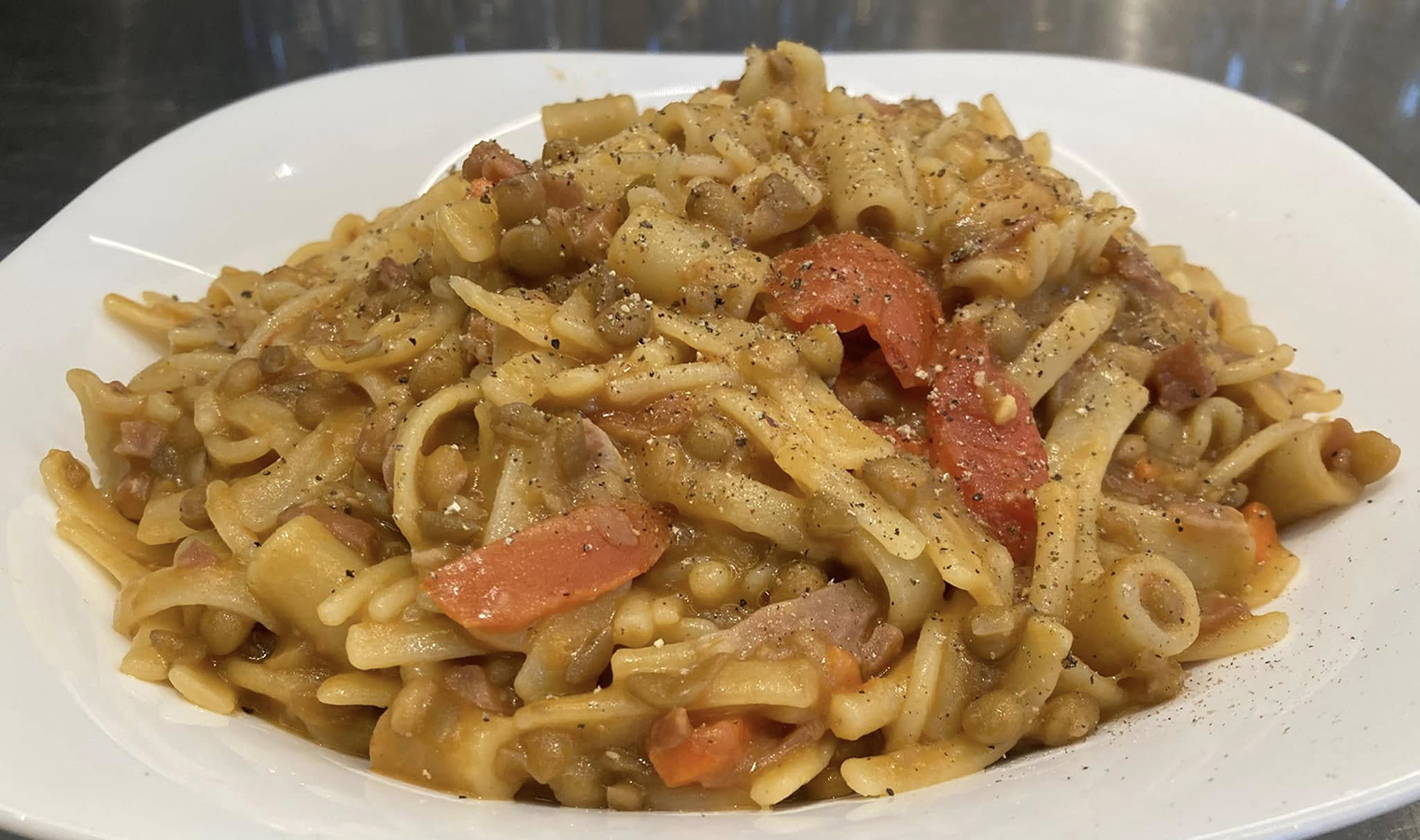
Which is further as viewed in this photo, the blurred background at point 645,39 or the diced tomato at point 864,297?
the blurred background at point 645,39

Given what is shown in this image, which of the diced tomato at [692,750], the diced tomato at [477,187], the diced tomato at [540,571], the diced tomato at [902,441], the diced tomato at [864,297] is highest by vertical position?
the diced tomato at [477,187]

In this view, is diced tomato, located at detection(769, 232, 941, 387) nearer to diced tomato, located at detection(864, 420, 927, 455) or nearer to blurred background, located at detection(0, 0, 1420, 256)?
diced tomato, located at detection(864, 420, 927, 455)

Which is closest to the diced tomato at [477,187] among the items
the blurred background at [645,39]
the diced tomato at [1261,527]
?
the diced tomato at [1261,527]

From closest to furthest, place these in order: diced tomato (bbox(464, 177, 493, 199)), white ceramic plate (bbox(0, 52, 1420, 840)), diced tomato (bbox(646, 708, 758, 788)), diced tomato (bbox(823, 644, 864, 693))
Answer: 1. white ceramic plate (bbox(0, 52, 1420, 840))
2. diced tomato (bbox(646, 708, 758, 788))
3. diced tomato (bbox(823, 644, 864, 693))
4. diced tomato (bbox(464, 177, 493, 199))

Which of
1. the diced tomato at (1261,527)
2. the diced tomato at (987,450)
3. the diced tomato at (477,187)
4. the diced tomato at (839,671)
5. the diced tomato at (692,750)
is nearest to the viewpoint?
Answer: the diced tomato at (692,750)

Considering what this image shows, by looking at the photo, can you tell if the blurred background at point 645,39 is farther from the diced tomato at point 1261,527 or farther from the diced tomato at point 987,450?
the diced tomato at point 987,450

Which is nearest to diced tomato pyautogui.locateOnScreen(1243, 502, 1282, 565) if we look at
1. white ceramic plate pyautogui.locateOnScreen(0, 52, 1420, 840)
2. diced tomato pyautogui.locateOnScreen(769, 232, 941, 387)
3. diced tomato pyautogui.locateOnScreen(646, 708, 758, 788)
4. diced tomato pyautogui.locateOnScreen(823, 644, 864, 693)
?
white ceramic plate pyautogui.locateOnScreen(0, 52, 1420, 840)

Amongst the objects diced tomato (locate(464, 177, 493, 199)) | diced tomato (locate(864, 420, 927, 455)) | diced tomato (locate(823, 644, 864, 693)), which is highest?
diced tomato (locate(464, 177, 493, 199))
